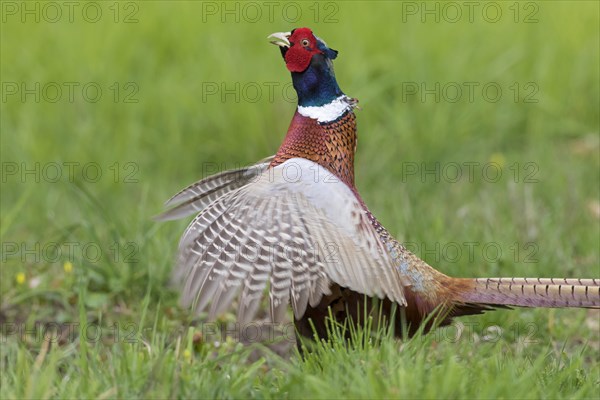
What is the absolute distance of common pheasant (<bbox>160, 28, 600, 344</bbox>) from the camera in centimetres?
330

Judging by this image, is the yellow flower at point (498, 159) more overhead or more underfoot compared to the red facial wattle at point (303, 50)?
more underfoot

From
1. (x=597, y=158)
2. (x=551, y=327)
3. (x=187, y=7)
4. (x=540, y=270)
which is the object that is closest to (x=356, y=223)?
(x=551, y=327)

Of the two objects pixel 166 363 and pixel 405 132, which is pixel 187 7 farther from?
pixel 166 363

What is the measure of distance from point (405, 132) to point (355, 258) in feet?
9.08

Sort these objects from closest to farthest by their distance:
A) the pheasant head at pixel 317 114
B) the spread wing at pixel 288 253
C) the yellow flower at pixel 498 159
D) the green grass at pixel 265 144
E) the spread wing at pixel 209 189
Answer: the spread wing at pixel 288 253, the pheasant head at pixel 317 114, the spread wing at pixel 209 189, the green grass at pixel 265 144, the yellow flower at pixel 498 159

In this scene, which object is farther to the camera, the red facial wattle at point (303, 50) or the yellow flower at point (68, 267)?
the yellow flower at point (68, 267)

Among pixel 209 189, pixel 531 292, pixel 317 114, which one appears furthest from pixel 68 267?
pixel 531 292

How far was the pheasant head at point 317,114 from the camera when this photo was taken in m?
3.57

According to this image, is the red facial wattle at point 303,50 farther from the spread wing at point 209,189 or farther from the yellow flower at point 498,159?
the yellow flower at point 498,159

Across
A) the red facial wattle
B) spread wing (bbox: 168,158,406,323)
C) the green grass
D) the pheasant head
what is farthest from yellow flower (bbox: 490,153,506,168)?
spread wing (bbox: 168,158,406,323)

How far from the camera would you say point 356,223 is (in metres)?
3.34

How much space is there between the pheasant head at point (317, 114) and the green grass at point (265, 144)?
2.71 ft

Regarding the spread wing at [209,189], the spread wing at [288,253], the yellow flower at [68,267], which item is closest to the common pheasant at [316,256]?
the spread wing at [288,253]

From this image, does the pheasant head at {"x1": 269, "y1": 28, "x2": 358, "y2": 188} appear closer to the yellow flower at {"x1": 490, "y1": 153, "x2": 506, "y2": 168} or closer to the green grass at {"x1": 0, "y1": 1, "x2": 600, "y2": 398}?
the green grass at {"x1": 0, "y1": 1, "x2": 600, "y2": 398}
